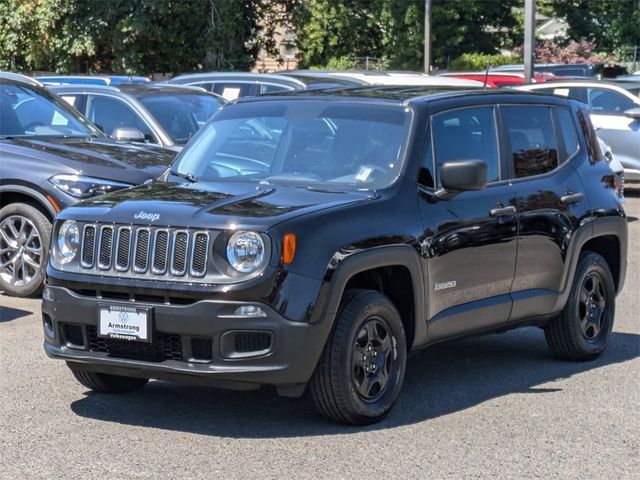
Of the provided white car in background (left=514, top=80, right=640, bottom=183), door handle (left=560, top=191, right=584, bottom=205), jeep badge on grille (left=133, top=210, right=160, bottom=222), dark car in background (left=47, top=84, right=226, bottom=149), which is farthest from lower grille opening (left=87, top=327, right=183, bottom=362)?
white car in background (left=514, top=80, right=640, bottom=183)

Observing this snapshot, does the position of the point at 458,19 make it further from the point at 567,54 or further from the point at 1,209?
the point at 1,209

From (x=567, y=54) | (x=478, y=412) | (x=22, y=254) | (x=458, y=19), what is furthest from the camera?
(x=567, y=54)

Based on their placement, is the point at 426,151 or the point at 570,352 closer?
the point at 426,151

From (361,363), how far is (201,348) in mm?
864

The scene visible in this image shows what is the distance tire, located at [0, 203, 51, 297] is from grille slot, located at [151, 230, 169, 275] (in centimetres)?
434

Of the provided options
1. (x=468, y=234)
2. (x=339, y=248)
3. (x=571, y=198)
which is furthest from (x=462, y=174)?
(x=571, y=198)

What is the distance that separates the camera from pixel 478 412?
729cm

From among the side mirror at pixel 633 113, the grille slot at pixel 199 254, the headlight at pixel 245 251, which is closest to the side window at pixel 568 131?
the headlight at pixel 245 251

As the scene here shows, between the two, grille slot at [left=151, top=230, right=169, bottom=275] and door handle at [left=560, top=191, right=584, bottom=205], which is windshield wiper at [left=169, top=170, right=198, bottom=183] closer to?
grille slot at [left=151, top=230, right=169, bottom=275]

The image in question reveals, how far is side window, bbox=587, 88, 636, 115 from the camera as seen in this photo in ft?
66.6

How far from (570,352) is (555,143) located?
1.38m

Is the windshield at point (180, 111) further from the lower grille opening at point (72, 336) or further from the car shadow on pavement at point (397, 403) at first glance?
the lower grille opening at point (72, 336)

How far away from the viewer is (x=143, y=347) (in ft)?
21.7

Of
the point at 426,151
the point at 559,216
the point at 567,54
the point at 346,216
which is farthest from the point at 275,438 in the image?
the point at 567,54
